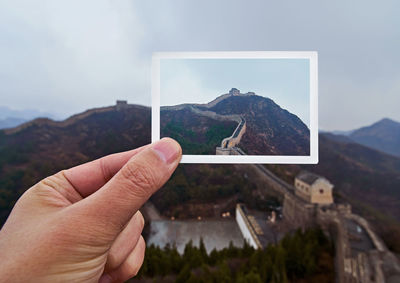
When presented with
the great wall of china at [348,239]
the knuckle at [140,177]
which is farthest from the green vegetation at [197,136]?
the great wall of china at [348,239]

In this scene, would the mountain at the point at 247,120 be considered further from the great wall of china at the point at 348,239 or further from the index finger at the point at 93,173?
the great wall of china at the point at 348,239

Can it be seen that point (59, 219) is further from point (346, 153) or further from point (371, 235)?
point (346, 153)

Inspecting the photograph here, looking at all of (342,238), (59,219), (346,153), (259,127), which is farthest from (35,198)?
(346,153)

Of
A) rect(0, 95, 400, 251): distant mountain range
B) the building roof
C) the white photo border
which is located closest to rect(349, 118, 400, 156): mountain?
rect(0, 95, 400, 251): distant mountain range

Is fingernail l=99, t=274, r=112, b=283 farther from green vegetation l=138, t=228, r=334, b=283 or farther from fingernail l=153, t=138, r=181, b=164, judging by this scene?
green vegetation l=138, t=228, r=334, b=283

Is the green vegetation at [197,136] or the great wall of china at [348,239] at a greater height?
the green vegetation at [197,136]

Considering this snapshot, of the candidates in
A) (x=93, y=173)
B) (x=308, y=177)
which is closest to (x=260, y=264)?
(x=308, y=177)
